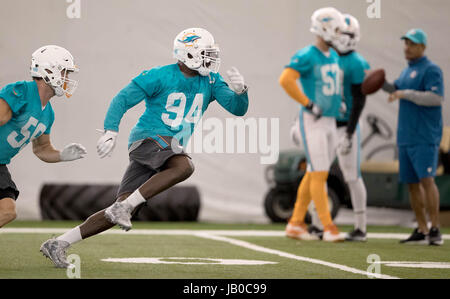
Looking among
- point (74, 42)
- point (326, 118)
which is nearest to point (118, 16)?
point (74, 42)

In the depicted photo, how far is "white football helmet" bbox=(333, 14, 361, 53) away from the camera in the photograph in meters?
6.72

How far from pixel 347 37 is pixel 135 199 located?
3.09 m

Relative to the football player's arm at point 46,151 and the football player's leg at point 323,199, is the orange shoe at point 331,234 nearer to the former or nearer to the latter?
the football player's leg at point 323,199

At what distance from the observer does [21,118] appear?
14.7 ft

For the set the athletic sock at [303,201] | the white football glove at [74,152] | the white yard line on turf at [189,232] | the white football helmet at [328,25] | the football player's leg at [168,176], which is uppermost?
the white football helmet at [328,25]

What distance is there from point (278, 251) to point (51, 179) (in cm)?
461

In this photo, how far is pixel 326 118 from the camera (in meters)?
6.61

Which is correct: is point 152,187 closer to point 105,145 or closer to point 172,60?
point 105,145

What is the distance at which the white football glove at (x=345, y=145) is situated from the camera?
21.9 ft

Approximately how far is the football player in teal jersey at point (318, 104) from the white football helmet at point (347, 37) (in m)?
0.07

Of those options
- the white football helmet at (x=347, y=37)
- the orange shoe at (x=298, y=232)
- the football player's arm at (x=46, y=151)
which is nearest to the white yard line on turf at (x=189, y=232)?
the orange shoe at (x=298, y=232)

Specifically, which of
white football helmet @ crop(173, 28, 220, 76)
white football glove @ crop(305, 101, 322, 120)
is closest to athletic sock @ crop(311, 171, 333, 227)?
white football glove @ crop(305, 101, 322, 120)

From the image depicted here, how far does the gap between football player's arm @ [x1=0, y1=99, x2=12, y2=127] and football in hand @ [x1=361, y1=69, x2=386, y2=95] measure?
10.7 feet
